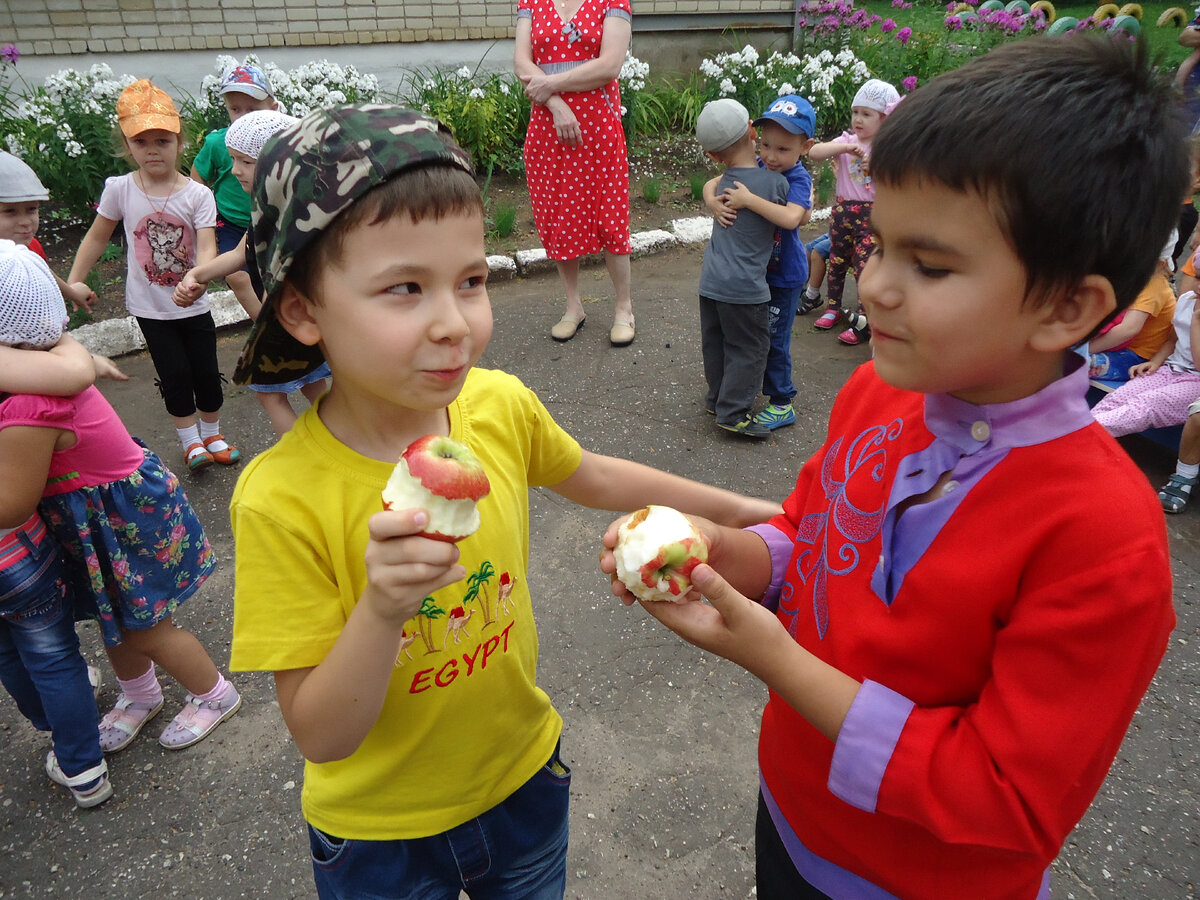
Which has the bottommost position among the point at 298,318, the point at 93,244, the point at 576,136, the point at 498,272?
the point at 498,272

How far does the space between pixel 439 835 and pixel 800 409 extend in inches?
159

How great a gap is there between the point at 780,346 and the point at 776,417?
0.43 meters

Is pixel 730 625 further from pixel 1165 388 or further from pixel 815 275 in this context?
pixel 815 275

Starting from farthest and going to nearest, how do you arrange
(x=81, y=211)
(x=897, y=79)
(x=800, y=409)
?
(x=897, y=79)
(x=81, y=211)
(x=800, y=409)

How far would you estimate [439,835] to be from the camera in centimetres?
154

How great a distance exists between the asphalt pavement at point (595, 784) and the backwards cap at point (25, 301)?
1.49 meters

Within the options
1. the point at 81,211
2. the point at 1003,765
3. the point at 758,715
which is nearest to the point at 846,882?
the point at 1003,765

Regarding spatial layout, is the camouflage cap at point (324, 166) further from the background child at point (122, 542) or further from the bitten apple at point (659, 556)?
the background child at point (122, 542)

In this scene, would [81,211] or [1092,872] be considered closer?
[1092,872]

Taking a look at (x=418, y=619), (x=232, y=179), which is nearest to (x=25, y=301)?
(x=418, y=619)

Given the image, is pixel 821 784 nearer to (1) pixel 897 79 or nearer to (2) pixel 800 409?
(2) pixel 800 409

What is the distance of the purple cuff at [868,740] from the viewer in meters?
1.13

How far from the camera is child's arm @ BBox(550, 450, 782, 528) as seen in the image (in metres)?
1.78

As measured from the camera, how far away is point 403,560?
1096 millimetres
